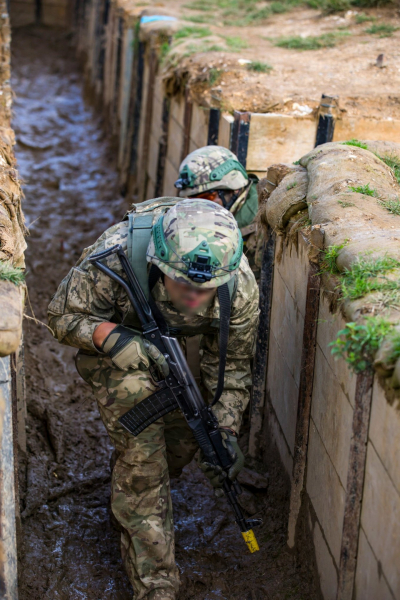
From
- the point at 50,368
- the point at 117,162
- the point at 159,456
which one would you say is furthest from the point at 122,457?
the point at 117,162

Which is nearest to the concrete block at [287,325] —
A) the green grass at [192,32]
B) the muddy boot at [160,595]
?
the muddy boot at [160,595]

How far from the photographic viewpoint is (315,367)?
326 cm

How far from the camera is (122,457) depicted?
3383mm

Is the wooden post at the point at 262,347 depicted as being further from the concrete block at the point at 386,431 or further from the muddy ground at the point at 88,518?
the concrete block at the point at 386,431

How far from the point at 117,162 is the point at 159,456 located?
8.27m

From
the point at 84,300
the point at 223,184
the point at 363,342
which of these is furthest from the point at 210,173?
the point at 363,342

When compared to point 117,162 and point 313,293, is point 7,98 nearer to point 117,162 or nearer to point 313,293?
point 313,293

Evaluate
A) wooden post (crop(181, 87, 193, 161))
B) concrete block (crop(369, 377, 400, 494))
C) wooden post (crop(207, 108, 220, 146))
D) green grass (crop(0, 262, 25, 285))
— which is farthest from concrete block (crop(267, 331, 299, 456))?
wooden post (crop(181, 87, 193, 161))

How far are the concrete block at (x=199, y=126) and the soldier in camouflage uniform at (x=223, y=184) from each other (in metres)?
1.24

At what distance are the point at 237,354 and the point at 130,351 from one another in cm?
69

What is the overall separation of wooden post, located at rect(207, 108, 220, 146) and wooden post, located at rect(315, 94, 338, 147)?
34.2 inches

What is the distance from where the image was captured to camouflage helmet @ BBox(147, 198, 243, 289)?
3016 mm

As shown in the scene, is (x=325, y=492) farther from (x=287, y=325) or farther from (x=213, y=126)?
(x=213, y=126)

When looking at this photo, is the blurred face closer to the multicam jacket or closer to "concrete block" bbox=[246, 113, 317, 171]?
the multicam jacket
